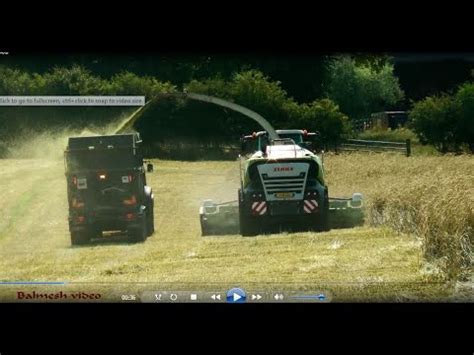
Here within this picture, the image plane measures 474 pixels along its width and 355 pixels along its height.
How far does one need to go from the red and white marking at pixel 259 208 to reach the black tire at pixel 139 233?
87 cm

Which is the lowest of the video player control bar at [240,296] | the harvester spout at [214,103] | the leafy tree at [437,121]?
the video player control bar at [240,296]

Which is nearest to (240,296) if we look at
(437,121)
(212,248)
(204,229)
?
(212,248)

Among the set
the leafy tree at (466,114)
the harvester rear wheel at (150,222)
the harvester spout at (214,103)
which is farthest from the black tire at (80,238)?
the leafy tree at (466,114)

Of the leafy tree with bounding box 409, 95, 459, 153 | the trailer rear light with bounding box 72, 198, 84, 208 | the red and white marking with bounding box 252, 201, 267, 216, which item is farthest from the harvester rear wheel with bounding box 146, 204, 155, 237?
the leafy tree with bounding box 409, 95, 459, 153

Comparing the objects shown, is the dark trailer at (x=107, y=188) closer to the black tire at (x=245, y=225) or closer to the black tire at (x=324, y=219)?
the black tire at (x=245, y=225)

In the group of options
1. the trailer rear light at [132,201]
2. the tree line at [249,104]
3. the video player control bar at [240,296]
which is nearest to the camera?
the video player control bar at [240,296]

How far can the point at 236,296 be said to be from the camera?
5.57 m

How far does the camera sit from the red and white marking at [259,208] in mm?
6227

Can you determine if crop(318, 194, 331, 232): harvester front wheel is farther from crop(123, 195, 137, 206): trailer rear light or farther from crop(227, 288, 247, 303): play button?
crop(123, 195, 137, 206): trailer rear light

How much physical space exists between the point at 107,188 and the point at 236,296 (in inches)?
56.9

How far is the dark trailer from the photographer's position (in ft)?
20.3

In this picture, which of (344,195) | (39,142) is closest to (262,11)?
(344,195)

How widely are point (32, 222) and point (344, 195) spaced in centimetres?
243
